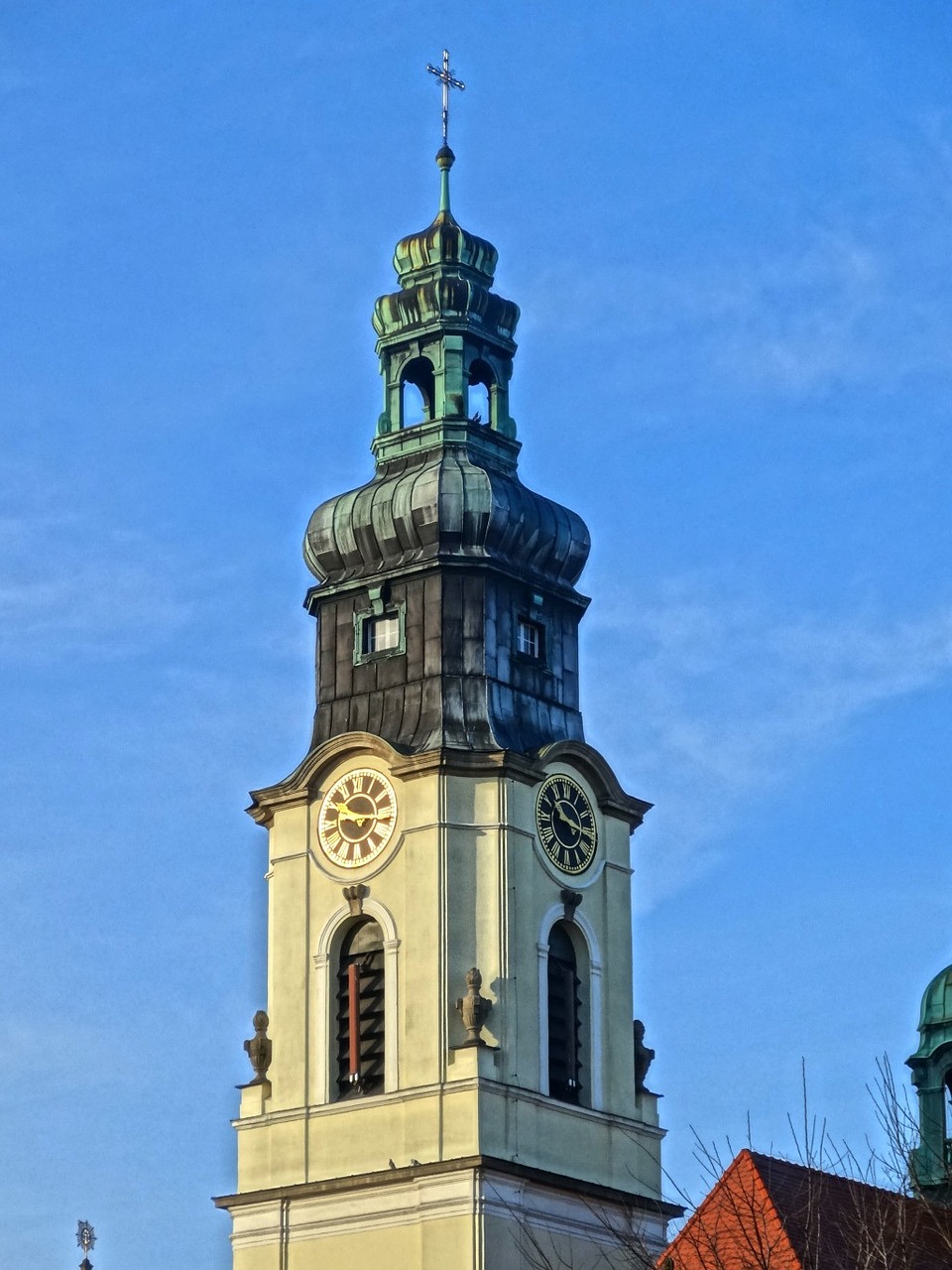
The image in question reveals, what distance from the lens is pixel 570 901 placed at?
198 ft

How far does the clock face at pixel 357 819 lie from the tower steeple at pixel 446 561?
868 millimetres

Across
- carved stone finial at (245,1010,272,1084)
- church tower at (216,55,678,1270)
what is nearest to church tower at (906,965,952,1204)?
church tower at (216,55,678,1270)

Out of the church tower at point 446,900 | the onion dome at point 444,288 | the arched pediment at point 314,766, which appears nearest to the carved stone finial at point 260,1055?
the church tower at point 446,900

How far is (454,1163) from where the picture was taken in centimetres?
5675

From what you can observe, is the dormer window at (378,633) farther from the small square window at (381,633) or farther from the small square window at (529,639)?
the small square window at (529,639)

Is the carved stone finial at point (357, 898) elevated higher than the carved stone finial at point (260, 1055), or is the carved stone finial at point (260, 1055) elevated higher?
the carved stone finial at point (357, 898)

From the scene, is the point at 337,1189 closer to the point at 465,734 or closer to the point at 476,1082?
the point at 476,1082

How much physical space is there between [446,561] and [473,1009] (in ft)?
26.3

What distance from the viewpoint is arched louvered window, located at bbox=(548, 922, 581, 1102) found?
5953 centimetres

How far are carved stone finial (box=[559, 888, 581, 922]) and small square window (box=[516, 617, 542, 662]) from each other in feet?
13.8

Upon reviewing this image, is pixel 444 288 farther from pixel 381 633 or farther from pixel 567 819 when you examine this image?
pixel 567 819

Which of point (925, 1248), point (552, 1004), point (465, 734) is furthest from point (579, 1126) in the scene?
point (925, 1248)

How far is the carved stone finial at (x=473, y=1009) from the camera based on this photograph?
5775 cm

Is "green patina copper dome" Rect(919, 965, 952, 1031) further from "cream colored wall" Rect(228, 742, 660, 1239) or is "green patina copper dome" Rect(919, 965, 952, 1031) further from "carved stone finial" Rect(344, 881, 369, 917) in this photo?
"carved stone finial" Rect(344, 881, 369, 917)
